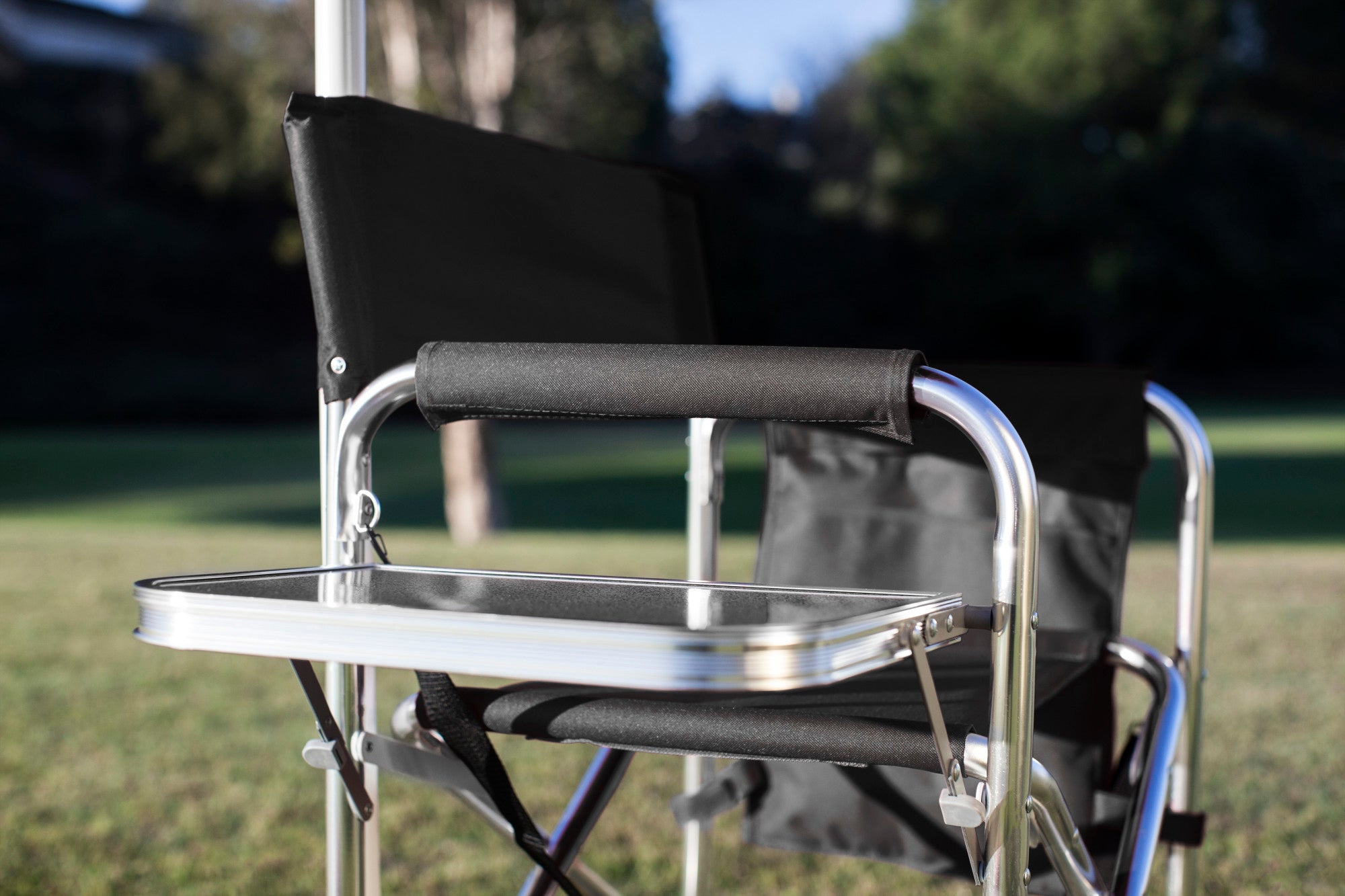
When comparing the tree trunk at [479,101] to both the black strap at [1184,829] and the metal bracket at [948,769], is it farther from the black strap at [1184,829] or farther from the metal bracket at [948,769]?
the metal bracket at [948,769]

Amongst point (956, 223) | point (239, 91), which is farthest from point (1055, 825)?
point (956, 223)

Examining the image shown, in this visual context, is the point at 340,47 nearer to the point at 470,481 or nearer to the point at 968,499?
the point at 968,499

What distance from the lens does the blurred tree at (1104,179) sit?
2122 centimetres

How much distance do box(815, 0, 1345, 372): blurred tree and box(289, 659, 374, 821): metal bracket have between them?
837 inches

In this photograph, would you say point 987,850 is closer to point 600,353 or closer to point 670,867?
point 600,353

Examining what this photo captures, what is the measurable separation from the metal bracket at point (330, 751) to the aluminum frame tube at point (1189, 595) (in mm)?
834

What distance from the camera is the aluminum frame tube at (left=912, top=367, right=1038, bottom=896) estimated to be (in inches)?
30.9

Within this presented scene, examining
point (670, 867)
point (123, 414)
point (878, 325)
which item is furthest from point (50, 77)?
point (670, 867)

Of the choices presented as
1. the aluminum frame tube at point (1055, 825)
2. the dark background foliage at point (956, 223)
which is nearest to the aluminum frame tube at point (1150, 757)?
the aluminum frame tube at point (1055, 825)

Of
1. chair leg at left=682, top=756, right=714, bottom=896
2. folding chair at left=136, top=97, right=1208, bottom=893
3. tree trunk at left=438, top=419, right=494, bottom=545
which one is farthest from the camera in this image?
tree trunk at left=438, top=419, right=494, bottom=545

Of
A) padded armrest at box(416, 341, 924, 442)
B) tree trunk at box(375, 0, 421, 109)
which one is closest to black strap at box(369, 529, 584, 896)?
padded armrest at box(416, 341, 924, 442)

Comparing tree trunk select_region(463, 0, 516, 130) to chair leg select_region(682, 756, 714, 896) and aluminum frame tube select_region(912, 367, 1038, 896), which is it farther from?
aluminum frame tube select_region(912, 367, 1038, 896)

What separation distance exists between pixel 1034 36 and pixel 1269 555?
1768 cm

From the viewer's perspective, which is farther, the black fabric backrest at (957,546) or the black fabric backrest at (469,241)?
the black fabric backrest at (957,546)
